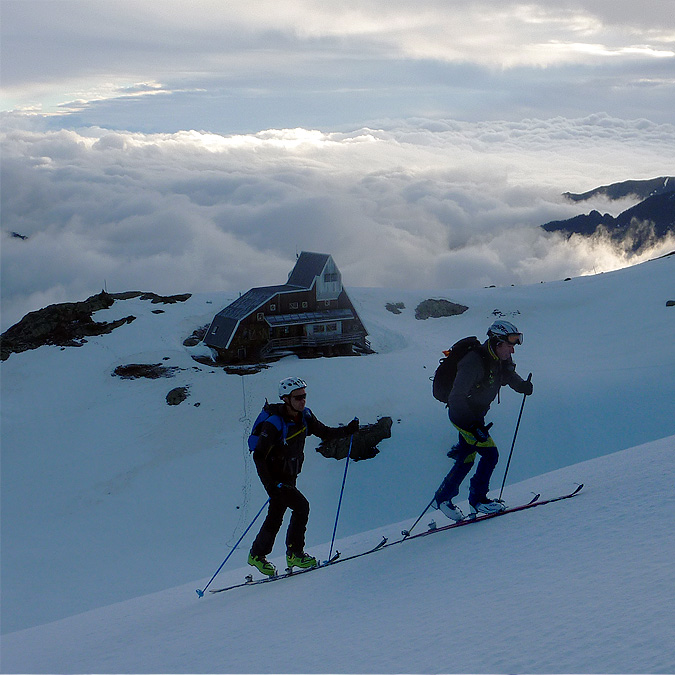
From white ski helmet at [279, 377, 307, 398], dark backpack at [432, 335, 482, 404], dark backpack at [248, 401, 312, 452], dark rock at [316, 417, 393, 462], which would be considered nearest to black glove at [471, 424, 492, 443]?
dark backpack at [432, 335, 482, 404]

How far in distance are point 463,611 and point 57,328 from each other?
45.2 metres

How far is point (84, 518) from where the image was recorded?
86.5 feet

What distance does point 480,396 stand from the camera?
8.75m

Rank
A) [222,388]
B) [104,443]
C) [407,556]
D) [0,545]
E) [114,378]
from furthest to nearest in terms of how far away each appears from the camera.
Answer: [114,378] < [222,388] < [104,443] < [0,545] < [407,556]

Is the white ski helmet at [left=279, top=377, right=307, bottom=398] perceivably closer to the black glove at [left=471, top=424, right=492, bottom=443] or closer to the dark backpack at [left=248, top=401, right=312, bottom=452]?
the dark backpack at [left=248, top=401, right=312, bottom=452]

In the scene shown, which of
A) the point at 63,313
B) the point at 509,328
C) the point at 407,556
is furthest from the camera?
the point at 63,313

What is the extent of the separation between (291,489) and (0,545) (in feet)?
69.5

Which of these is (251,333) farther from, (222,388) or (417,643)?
(417,643)

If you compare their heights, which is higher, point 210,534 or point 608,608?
point 608,608

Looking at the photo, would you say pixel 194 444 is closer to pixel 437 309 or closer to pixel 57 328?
pixel 57 328

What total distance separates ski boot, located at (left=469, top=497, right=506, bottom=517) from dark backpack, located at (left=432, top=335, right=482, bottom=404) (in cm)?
161

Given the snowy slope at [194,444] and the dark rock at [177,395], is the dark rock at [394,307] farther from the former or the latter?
the dark rock at [177,395]

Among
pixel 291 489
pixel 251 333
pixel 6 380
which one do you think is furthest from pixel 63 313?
pixel 291 489

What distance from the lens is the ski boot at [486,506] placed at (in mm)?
8836
